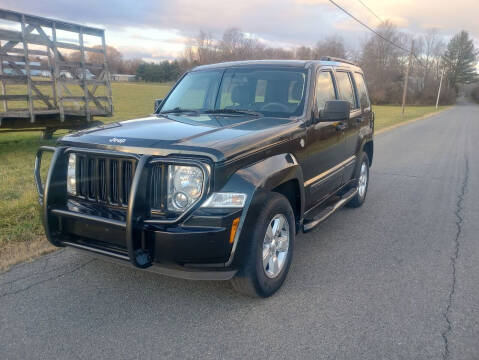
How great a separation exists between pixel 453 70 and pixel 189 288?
110 m

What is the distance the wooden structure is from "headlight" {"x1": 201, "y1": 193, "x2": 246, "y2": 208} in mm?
8538

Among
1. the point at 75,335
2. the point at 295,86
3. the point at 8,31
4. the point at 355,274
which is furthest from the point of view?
the point at 8,31

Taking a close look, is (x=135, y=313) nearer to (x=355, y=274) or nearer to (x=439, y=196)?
(x=355, y=274)

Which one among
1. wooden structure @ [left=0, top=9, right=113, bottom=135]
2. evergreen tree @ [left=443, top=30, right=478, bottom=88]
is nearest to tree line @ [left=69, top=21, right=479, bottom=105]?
evergreen tree @ [left=443, top=30, right=478, bottom=88]

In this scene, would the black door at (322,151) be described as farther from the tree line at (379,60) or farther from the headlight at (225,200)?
the tree line at (379,60)

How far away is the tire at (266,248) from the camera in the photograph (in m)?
Result: 3.07

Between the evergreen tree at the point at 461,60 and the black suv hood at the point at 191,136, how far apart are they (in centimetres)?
10587

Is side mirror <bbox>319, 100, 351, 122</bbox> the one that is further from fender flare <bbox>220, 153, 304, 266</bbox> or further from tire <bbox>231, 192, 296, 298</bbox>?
tire <bbox>231, 192, 296, 298</bbox>

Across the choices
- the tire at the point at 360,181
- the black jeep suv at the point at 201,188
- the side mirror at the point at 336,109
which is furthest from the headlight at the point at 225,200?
the tire at the point at 360,181

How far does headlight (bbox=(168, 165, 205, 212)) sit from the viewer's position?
9.57ft

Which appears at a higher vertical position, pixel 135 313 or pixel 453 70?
pixel 453 70

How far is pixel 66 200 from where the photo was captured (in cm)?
341

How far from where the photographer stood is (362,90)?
6.27m

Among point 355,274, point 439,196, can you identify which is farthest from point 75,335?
point 439,196
